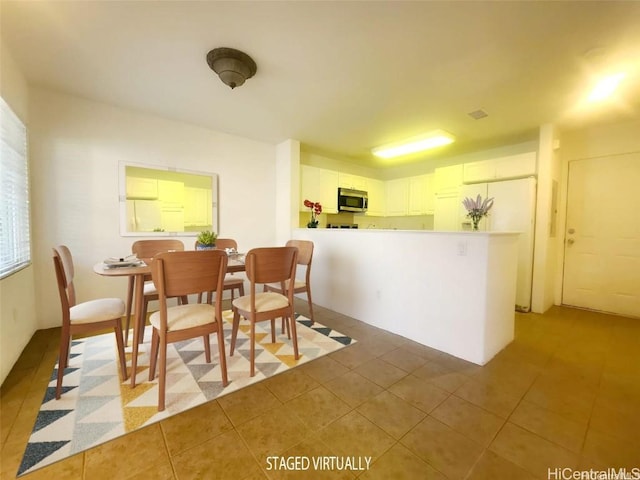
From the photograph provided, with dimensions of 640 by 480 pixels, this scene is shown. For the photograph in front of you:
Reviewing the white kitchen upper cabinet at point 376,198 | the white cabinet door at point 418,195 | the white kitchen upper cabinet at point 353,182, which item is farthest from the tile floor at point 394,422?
the white kitchen upper cabinet at point 376,198

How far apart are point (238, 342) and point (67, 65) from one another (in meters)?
2.87

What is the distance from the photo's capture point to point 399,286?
270 centimetres

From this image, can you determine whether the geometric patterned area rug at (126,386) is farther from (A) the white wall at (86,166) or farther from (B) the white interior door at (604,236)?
(B) the white interior door at (604,236)

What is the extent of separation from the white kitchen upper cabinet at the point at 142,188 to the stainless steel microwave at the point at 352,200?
2945 mm

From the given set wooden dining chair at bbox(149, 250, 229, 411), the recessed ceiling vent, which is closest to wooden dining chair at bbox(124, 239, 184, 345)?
wooden dining chair at bbox(149, 250, 229, 411)

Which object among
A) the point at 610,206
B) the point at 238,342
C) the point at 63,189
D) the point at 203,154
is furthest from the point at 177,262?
the point at 610,206

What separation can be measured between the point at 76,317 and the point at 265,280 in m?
1.23

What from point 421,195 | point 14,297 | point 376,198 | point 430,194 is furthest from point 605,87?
point 14,297

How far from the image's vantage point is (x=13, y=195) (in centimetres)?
215

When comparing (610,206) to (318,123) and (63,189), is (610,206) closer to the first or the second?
(318,123)

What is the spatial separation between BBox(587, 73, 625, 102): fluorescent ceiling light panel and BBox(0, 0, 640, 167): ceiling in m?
0.08

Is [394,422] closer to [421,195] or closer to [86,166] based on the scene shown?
[86,166]

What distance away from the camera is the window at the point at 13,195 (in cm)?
195

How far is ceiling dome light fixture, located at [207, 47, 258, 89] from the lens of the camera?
2.01m
